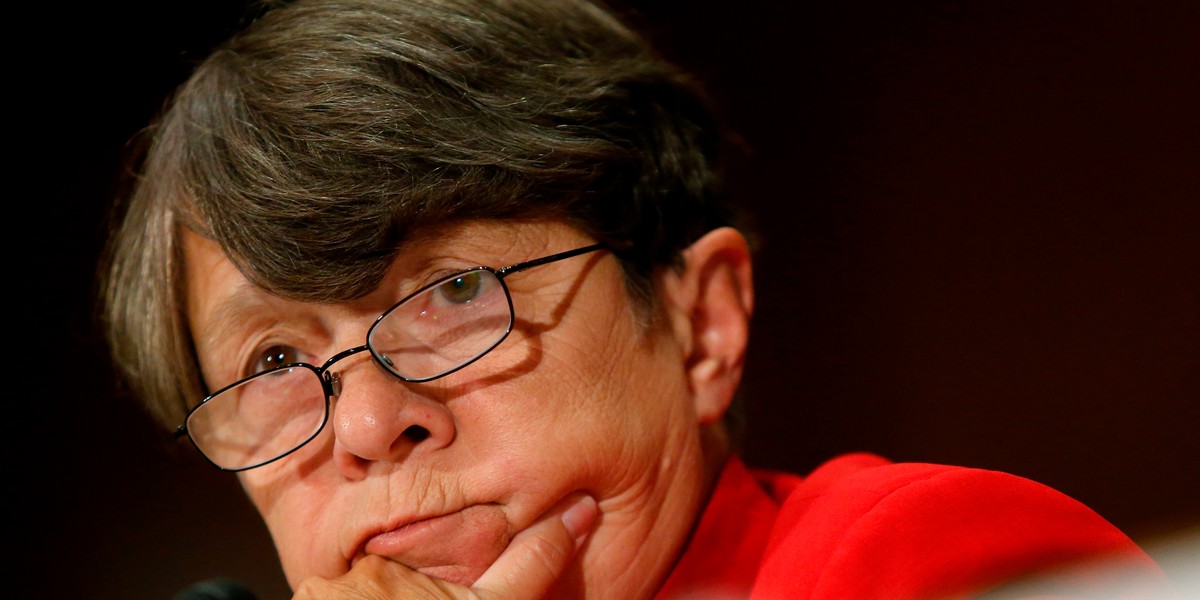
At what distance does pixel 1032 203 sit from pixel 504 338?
3.61 feet

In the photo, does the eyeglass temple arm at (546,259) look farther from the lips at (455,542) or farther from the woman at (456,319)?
the lips at (455,542)

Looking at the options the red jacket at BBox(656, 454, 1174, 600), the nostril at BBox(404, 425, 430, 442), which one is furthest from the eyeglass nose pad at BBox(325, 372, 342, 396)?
the red jacket at BBox(656, 454, 1174, 600)

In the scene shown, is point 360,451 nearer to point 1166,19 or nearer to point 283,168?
point 283,168

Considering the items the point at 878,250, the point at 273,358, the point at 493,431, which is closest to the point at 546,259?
the point at 493,431

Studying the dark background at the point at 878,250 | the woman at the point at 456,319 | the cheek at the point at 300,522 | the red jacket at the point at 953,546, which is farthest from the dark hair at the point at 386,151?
the dark background at the point at 878,250

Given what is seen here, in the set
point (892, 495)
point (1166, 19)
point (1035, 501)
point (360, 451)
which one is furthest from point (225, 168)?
point (1166, 19)

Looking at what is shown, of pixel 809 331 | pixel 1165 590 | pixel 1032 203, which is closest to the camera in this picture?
pixel 1165 590

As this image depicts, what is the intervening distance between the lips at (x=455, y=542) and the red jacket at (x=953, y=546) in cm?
34

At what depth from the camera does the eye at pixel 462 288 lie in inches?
50.9

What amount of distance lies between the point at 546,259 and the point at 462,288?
0.39 feet

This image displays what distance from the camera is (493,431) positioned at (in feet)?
4.09

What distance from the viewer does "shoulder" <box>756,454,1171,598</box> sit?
947 millimetres

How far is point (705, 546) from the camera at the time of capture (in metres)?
1.37

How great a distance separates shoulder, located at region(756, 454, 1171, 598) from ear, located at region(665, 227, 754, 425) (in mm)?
418
